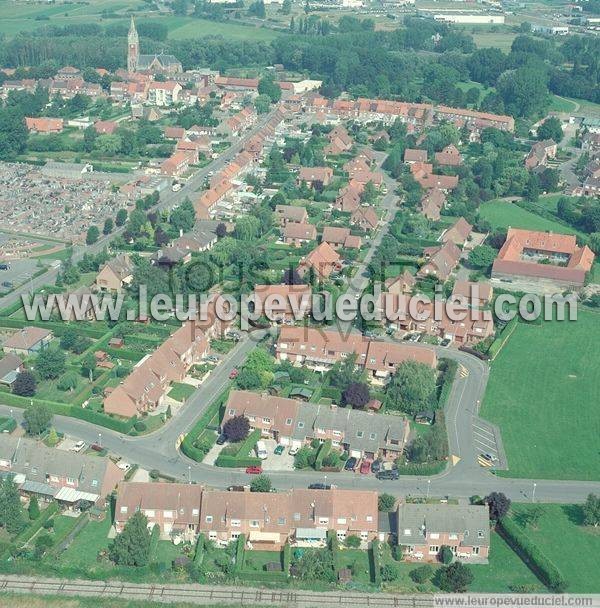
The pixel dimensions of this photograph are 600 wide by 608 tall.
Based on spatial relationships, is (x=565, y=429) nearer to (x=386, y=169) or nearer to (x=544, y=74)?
(x=386, y=169)

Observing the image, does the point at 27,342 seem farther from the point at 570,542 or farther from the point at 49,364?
the point at 570,542

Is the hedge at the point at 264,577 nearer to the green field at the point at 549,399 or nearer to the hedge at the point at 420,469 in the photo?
the hedge at the point at 420,469

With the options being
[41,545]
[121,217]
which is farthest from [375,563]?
[121,217]

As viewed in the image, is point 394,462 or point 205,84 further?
point 205,84

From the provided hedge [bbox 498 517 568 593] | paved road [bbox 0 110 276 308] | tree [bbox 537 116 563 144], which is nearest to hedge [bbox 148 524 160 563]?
hedge [bbox 498 517 568 593]

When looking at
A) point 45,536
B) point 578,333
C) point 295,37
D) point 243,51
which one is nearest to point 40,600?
point 45,536

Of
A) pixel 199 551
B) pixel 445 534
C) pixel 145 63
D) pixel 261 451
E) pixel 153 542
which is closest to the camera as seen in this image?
pixel 199 551
